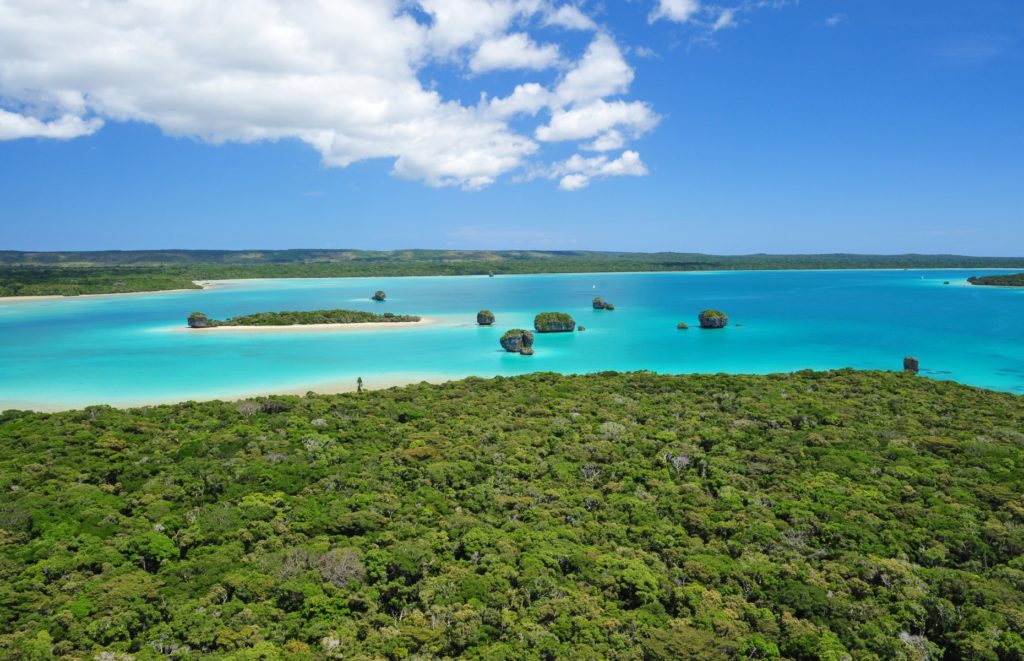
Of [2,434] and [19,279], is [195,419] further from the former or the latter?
[19,279]

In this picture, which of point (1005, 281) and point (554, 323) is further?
point (1005, 281)

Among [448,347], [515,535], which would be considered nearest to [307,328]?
[448,347]

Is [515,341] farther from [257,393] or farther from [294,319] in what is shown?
[294,319]

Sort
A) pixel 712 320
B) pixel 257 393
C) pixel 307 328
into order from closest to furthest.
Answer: pixel 257 393, pixel 307 328, pixel 712 320

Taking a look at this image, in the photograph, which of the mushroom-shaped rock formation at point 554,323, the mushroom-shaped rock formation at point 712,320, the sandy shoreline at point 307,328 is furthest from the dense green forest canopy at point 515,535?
the mushroom-shaped rock formation at point 712,320

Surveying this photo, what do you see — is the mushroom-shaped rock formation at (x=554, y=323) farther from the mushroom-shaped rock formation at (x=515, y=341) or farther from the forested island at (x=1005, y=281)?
the forested island at (x=1005, y=281)

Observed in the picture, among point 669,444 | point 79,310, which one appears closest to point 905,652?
point 669,444

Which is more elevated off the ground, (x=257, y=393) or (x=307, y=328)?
(x=307, y=328)

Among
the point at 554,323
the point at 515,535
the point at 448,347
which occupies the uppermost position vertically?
the point at 554,323
